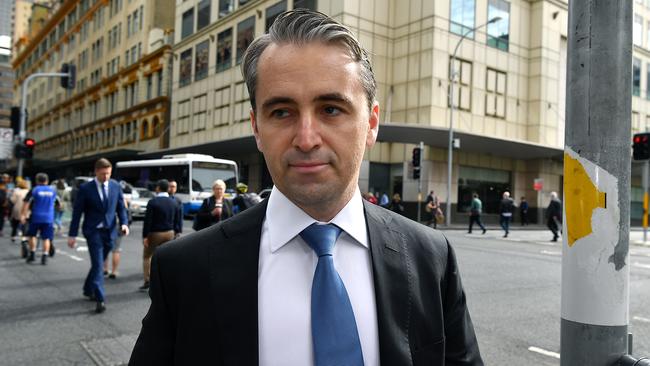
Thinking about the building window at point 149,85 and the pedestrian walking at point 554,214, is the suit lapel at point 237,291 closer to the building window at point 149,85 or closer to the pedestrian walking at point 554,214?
the pedestrian walking at point 554,214

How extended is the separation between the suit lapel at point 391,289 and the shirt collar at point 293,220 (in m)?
0.04

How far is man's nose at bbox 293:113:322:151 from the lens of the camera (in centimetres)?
130

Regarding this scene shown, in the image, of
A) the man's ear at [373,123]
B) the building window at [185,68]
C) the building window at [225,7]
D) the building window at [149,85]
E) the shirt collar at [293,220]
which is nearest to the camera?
the shirt collar at [293,220]

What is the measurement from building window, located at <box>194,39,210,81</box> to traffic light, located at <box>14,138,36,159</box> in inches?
739

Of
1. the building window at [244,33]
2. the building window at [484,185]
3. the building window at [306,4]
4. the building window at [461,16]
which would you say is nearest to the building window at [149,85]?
the building window at [244,33]

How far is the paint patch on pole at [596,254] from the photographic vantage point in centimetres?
186

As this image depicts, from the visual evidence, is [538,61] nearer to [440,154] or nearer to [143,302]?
[440,154]

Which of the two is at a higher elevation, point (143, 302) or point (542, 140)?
point (542, 140)

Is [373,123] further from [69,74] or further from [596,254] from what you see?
[69,74]

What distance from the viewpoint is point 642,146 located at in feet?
50.4

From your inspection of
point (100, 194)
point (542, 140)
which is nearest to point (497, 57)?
point (542, 140)

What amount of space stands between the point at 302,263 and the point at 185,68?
132ft

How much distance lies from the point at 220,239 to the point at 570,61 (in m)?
1.50

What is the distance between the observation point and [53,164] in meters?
55.5
